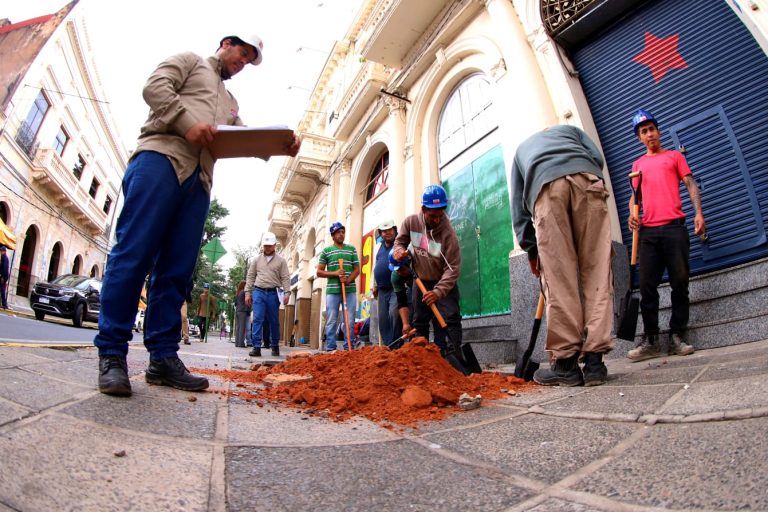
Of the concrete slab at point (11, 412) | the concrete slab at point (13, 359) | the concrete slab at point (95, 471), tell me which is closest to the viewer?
the concrete slab at point (95, 471)

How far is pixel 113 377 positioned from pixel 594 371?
240 cm

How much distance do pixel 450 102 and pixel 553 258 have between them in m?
6.52

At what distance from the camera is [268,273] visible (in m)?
6.43

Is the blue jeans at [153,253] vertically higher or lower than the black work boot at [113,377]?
higher

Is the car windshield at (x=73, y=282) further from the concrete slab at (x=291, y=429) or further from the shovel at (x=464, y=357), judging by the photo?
the concrete slab at (x=291, y=429)

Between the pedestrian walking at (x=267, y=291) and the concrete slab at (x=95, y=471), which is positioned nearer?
the concrete slab at (x=95, y=471)

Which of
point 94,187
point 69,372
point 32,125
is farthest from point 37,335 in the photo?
point 94,187

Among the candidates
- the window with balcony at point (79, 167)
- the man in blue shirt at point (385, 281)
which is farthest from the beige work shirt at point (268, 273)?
the window with balcony at point (79, 167)

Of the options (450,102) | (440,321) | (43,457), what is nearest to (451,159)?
(450,102)

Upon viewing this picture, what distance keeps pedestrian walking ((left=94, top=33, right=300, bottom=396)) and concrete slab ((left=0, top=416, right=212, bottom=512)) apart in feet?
2.24

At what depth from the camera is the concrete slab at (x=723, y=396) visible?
3.93 feet

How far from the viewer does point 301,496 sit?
2.91ft

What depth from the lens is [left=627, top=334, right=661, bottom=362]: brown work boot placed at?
3.25 meters

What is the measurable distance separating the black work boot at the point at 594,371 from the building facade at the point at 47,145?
849 inches
